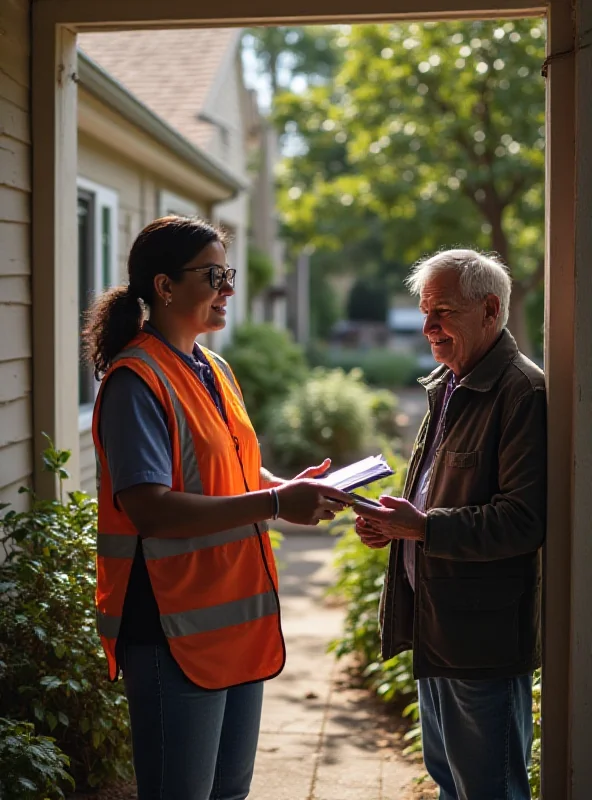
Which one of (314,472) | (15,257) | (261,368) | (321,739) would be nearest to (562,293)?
(314,472)

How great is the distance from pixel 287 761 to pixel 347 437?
10.0 meters

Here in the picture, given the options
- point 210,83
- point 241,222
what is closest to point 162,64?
point 210,83

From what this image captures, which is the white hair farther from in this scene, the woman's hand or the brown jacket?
the woman's hand

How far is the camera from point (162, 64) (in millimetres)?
14938

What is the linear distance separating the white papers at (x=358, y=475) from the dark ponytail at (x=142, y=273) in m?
0.68

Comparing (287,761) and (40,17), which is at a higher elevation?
(40,17)

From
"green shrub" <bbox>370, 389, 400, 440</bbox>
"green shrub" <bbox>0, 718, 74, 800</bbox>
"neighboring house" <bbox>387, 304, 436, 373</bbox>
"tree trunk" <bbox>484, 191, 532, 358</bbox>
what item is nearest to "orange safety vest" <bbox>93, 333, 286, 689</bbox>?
"green shrub" <bbox>0, 718, 74, 800</bbox>

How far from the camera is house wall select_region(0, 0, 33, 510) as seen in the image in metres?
3.71

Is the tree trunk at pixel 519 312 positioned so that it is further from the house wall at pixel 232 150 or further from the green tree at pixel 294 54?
the green tree at pixel 294 54

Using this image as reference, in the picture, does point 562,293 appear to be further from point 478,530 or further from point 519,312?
point 519,312

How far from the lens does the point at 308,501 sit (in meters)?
2.63

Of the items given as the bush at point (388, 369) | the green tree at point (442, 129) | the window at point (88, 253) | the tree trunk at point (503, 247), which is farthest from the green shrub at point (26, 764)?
the bush at point (388, 369)

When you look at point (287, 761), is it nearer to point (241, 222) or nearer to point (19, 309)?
point (19, 309)

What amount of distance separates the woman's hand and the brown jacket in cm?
32
